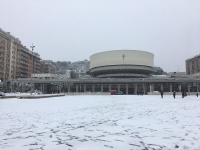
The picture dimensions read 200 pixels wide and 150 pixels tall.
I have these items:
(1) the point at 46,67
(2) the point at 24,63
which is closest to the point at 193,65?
(1) the point at 46,67

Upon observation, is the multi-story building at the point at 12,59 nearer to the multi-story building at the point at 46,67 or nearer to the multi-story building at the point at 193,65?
the multi-story building at the point at 46,67

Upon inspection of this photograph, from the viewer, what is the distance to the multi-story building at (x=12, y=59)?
7559 cm

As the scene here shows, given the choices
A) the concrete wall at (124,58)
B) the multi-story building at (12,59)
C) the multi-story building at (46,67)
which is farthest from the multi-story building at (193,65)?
the multi-story building at (12,59)

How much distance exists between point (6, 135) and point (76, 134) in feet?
6.81

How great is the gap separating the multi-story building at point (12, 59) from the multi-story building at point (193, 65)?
92757mm

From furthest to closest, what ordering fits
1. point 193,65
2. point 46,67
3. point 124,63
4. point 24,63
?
point 46,67 < point 193,65 < point 24,63 < point 124,63

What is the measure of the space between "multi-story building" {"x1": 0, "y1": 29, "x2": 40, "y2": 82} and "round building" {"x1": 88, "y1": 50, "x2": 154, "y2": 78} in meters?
32.4

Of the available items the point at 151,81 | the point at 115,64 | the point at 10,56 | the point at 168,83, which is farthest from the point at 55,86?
the point at 168,83

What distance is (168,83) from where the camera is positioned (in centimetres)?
7950

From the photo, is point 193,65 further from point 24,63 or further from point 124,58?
point 24,63

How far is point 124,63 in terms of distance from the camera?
9012 centimetres

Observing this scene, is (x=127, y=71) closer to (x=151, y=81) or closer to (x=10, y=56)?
(x=151, y=81)

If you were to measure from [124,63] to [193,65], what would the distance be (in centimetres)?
5926

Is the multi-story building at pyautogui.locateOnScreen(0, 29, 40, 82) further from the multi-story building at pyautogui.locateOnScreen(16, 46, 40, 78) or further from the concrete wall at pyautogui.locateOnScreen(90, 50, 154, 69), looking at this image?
the concrete wall at pyautogui.locateOnScreen(90, 50, 154, 69)
